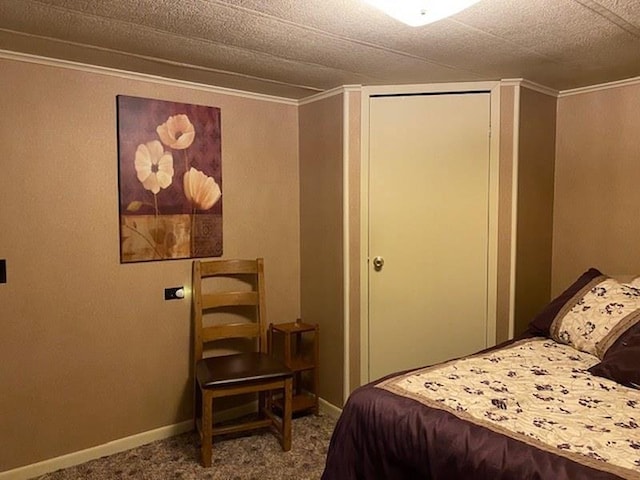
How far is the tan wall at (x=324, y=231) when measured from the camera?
3186 millimetres

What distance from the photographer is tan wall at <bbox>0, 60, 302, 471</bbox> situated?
2.52m

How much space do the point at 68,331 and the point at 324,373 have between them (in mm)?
1621

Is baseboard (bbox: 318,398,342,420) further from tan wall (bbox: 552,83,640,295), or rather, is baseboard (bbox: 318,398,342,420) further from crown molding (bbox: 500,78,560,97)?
crown molding (bbox: 500,78,560,97)

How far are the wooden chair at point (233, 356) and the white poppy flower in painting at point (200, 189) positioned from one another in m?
0.36

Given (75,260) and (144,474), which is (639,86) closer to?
(75,260)

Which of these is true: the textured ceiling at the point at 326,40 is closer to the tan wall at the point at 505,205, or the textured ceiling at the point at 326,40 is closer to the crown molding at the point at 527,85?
the crown molding at the point at 527,85

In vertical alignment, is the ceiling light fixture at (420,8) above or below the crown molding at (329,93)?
below

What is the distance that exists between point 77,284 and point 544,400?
7.66 feet

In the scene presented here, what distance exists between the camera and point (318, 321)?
344 cm

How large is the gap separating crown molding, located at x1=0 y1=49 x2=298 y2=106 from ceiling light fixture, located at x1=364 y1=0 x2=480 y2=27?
1627 mm

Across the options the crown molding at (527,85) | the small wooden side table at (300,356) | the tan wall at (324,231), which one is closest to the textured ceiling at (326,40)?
the crown molding at (527,85)

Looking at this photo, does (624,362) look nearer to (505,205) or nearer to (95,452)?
(505,205)

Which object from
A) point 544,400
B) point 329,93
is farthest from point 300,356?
point 544,400

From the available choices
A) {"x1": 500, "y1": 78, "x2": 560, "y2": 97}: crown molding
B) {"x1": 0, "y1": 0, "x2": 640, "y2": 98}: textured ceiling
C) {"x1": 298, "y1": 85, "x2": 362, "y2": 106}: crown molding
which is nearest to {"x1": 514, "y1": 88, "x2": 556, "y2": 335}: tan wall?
{"x1": 500, "y1": 78, "x2": 560, "y2": 97}: crown molding
